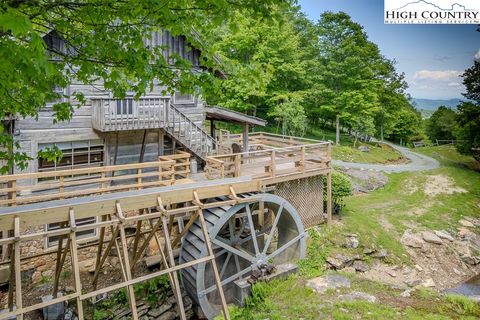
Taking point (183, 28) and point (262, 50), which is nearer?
point (183, 28)

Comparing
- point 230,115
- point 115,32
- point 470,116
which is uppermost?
point 470,116

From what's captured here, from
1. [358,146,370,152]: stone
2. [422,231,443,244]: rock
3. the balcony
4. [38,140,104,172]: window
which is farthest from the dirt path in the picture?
[38,140,104,172]: window

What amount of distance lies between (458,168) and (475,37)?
1039cm

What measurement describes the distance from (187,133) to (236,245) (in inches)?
180

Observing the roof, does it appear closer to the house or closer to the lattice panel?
the house

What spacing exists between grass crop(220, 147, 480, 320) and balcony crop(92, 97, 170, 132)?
21.0ft

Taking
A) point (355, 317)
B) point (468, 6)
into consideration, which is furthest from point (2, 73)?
point (468, 6)

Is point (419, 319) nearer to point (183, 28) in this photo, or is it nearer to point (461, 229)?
point (183, 28)

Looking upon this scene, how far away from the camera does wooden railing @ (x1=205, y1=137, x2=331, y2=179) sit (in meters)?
10.2

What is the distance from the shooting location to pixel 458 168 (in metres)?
26.7

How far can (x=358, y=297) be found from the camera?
7.43 meters

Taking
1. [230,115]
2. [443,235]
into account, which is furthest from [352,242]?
[230,115]

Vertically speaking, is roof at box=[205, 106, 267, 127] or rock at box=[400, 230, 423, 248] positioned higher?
roof at box=[205, 106, 267, 127]

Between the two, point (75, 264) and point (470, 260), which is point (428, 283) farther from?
point (75, 264)
